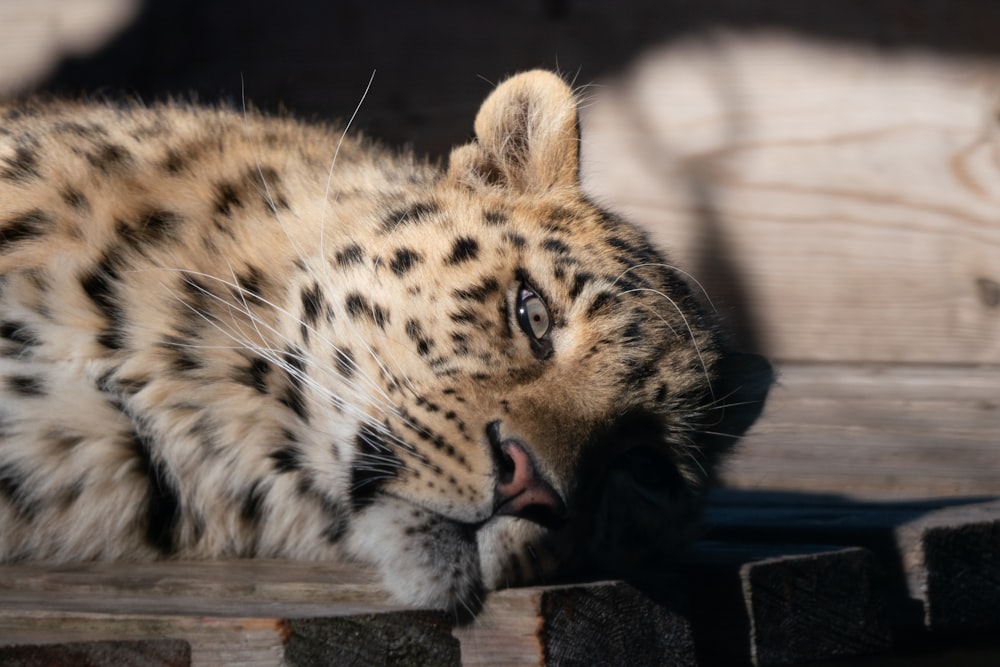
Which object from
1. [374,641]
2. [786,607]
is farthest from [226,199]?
[786,607]

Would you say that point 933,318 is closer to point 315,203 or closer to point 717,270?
point 717,270

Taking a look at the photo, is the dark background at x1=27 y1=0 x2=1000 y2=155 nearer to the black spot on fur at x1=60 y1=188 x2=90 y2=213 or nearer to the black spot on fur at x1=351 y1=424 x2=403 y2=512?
the black spot on fur at x1=60 y1=188 x2=90 y2=213

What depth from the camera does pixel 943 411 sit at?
206 inches

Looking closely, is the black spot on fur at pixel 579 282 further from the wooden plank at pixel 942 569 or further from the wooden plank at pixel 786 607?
the wooden plank at pixel 942 569

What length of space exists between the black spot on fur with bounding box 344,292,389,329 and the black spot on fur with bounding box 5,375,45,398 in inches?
29.2

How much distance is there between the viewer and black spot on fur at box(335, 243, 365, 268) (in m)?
3.23

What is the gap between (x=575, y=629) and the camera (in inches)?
96.6

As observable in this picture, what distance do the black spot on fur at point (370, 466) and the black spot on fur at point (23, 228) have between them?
0.97 m

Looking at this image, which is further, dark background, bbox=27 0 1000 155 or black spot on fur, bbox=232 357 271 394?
dark background, bbox=27 0 1000 155

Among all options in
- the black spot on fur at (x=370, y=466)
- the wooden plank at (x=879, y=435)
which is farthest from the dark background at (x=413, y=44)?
the black spot on fur at (x=370, y=466)

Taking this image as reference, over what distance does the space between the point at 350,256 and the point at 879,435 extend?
9.00 ft

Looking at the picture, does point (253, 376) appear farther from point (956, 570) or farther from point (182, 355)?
point (956, 570)

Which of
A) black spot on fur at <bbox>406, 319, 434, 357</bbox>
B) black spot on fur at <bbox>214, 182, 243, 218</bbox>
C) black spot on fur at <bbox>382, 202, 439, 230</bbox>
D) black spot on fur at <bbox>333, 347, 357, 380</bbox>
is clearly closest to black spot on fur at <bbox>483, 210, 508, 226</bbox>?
black spot on fur at <bbox>382, 202, 439, 230</bbox>

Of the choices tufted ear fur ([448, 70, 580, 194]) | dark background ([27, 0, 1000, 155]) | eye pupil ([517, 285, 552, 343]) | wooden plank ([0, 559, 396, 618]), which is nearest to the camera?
wooden plank ([0, 559, 396, 618])
